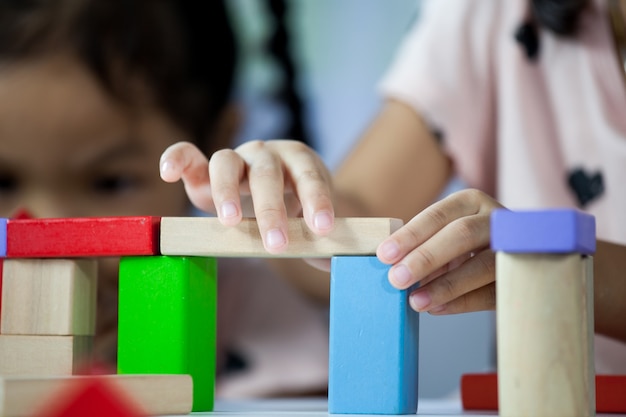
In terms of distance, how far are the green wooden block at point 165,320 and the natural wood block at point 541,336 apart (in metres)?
0.22

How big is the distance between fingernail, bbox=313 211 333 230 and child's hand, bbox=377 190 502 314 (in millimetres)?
44

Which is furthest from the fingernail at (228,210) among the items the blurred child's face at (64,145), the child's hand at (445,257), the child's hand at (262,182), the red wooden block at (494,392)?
the blurred child's face at (64,145)

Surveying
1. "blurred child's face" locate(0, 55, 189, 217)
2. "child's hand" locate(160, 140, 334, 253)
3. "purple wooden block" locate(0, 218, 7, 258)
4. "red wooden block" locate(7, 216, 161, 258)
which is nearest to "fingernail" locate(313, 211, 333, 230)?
"child's hand" locate(160, 140, 334, 253)

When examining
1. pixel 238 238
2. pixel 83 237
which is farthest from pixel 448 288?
pixel 83 237

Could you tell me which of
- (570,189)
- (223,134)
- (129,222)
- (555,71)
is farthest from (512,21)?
(129,222)

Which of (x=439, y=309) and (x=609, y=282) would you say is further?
(x=609, y=282)

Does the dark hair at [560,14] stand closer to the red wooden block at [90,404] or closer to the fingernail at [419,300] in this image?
the fingernail at [419,300]

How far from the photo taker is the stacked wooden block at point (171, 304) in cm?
54

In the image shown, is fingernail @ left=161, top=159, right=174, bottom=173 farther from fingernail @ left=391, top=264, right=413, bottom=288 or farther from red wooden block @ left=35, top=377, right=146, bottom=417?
red wooden block @ left=35, top=377, right=146, bottom=417

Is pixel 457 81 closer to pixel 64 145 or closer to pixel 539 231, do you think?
pixel 64 145

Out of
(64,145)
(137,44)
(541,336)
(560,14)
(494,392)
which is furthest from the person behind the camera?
(137,44)

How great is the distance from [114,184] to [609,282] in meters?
0.78

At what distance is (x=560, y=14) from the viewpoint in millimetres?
1044

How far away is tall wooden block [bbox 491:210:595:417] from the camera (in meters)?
0.44
